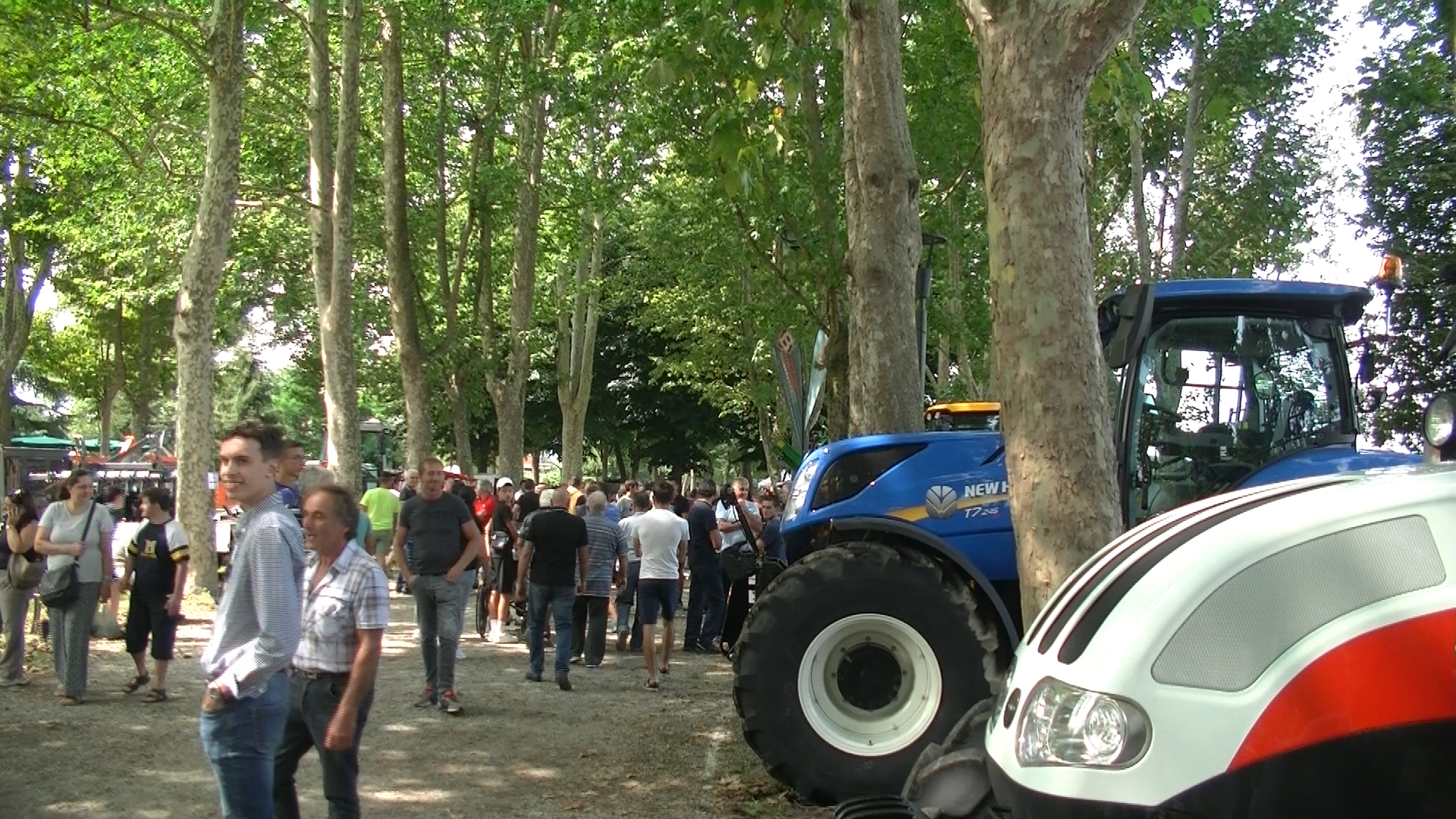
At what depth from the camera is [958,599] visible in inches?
320

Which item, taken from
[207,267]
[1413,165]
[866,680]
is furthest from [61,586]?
[1413,165]

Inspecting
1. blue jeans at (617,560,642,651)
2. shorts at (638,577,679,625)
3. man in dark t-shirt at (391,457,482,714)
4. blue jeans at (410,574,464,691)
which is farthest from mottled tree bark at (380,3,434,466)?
blue jeans at (410,574,464,691)

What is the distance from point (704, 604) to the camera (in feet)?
56.3

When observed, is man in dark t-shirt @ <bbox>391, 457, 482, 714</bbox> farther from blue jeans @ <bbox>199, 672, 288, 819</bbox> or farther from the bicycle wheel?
blue jeans @ <bbox>199, 672, 288, 819</bbox>

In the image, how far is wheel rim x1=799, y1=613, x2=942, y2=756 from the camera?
26.5ft

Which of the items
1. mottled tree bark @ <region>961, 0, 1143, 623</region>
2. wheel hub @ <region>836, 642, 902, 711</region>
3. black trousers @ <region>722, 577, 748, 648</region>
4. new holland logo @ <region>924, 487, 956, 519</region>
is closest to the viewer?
mottled tree bark @ <region>961, 0, 1143, 623</region>

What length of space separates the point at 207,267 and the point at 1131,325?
14.2 meters

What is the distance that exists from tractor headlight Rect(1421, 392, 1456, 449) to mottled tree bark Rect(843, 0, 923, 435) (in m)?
8.51

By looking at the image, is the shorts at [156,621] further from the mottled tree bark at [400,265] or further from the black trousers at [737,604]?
the mottled tree bark at [400,265]

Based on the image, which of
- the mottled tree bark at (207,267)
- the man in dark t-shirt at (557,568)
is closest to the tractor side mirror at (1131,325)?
the man in dark t-shirt at (557,568)

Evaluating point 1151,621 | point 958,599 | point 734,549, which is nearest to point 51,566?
point 734,549

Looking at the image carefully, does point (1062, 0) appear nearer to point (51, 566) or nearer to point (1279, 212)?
point (51, 566)

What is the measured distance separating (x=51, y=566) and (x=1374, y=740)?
10.8 meters

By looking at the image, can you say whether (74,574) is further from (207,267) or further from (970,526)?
(207,267)
